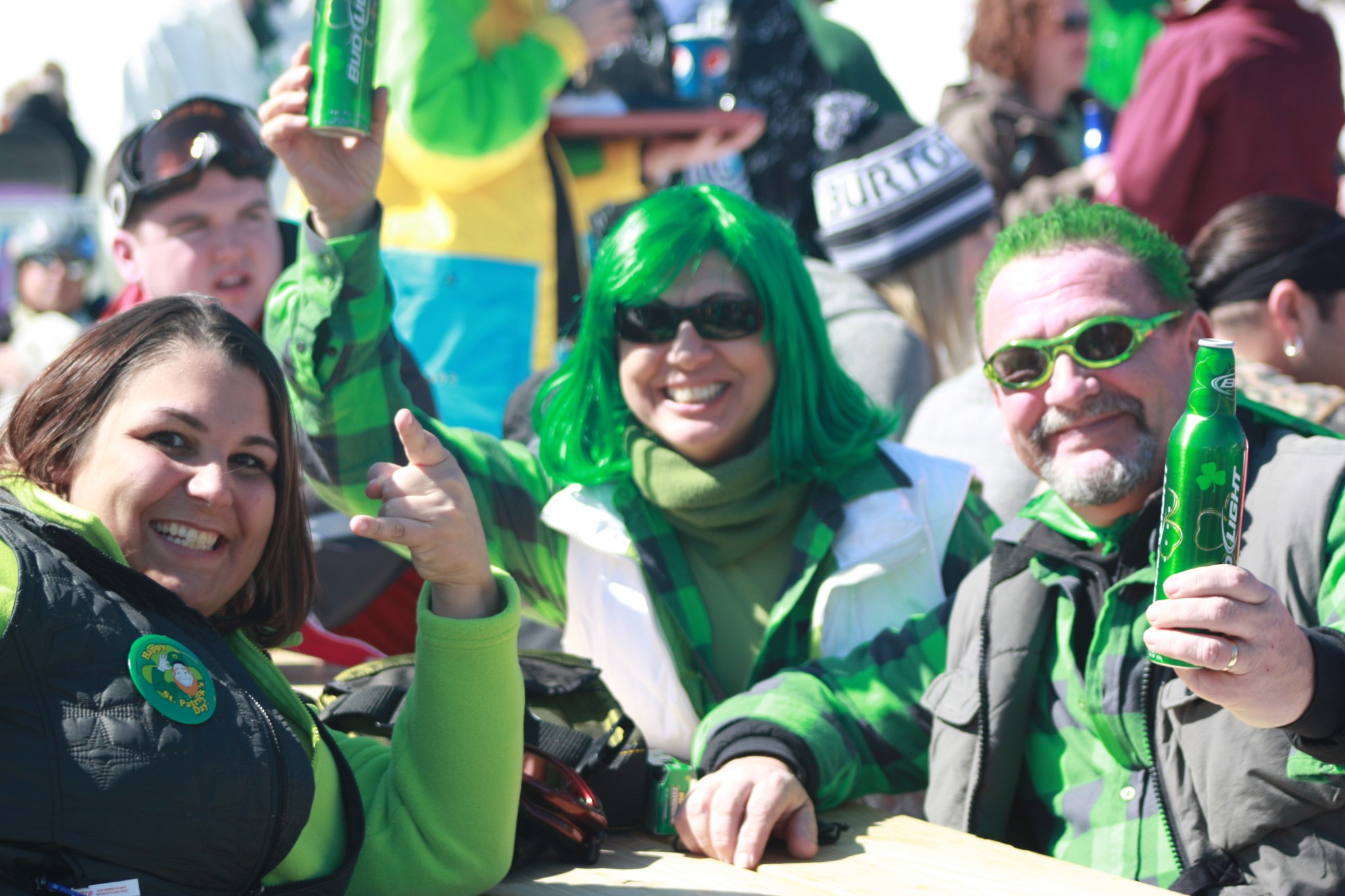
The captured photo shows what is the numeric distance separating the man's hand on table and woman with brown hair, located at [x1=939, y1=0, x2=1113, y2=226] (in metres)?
3.94

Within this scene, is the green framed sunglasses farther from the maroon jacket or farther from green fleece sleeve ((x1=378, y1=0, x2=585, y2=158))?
the maroon jacket

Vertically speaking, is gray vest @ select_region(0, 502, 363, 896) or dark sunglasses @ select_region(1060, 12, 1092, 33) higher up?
dark sunglasses @ select_region(1060, 12, 1092, 33)

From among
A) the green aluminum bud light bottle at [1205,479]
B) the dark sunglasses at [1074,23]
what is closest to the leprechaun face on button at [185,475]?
the green aluminum bud light bottle at [1205,479]

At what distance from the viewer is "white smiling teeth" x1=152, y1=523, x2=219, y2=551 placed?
1745mm

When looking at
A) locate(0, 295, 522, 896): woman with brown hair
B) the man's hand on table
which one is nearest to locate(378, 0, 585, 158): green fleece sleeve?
locate(0, 295, 522, 896): woman with brown hair

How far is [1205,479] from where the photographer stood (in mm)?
1520

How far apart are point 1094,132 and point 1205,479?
3851 mm

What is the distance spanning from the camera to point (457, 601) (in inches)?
71.2

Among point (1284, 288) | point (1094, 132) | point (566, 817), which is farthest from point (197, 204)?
point (1094, 132)

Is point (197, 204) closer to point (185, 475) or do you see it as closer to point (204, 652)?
point (185, 475)

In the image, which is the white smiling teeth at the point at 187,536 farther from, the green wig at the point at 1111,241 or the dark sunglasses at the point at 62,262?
the dark sunglasses at the point at 62,262

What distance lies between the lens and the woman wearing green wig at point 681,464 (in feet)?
8.66

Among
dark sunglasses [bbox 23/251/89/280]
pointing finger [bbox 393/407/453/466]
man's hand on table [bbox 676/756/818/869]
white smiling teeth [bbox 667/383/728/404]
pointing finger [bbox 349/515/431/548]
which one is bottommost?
dark sunglasses [bbox 23/251/89/280]

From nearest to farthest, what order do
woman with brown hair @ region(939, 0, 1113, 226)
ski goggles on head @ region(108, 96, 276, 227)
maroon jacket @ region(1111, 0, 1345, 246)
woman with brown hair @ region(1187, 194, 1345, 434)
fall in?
woman with brown hair @ region(1187, 194, 1345, 434) < ski goggles on head @ region(108, 96, 276, 227) < maroon jacket @ region(1111, 0, 1345, 246) < woman with brown hair @ region(939, 0, 1113, 226)
